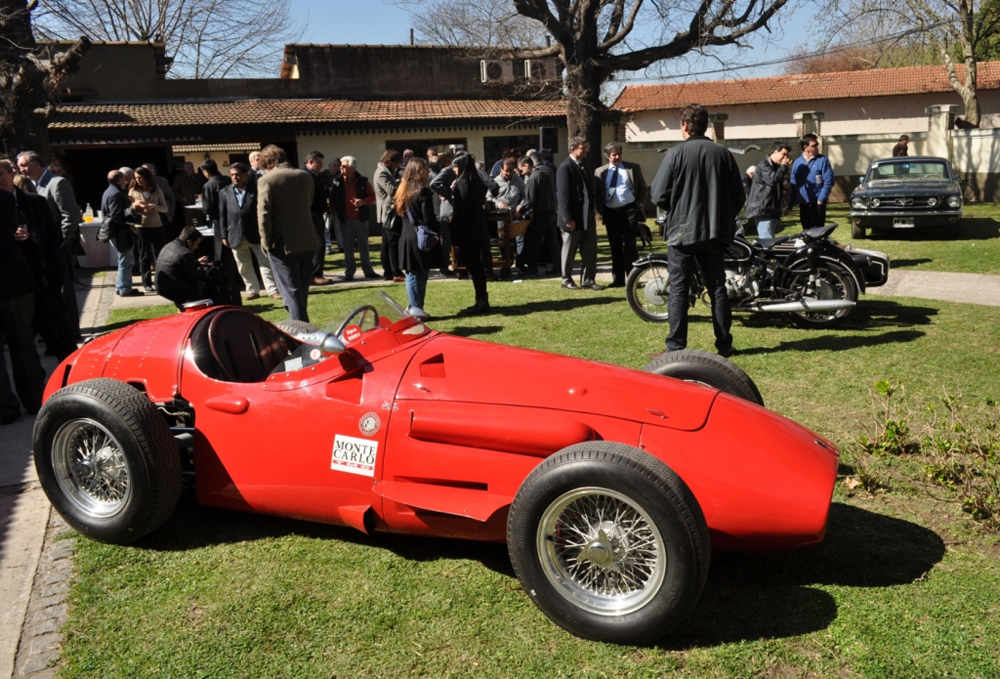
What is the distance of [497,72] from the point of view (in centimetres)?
3009

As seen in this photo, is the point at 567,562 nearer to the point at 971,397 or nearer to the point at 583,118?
the point at 971,397

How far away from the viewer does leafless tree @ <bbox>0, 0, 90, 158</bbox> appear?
14.9 m

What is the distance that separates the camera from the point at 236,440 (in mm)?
4465

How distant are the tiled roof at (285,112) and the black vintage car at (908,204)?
12.8 m

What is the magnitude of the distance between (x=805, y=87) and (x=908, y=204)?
1103 inches

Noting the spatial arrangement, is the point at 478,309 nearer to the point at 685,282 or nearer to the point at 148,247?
the point at 685,282

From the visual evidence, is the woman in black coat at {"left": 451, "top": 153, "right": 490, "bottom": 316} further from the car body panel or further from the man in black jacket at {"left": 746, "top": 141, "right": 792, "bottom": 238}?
the car body panel

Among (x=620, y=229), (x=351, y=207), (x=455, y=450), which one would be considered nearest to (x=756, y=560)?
(x=455, y=450)

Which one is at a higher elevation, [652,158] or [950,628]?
[652,158]

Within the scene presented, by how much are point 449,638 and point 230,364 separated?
2074mm

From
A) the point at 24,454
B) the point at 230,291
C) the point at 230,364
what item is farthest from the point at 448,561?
the point at 230,291

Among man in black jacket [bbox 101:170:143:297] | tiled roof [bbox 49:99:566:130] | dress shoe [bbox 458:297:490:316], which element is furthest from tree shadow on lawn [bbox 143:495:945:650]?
tiled roof [bbox 49:99:566:130]

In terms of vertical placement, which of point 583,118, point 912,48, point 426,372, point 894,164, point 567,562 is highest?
point 912,48

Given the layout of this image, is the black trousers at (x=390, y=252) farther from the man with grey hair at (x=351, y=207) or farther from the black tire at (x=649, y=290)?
the black tire at (x=649, y=290)
